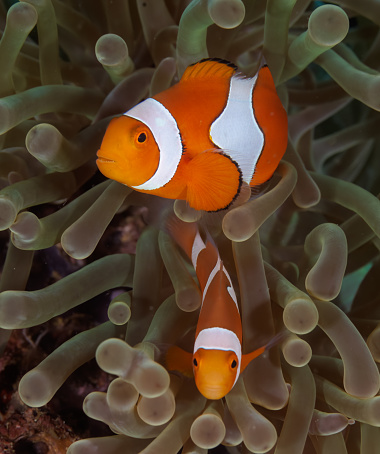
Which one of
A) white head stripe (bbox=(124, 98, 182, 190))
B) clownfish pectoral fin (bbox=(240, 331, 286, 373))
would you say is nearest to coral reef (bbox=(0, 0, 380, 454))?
clownfish pectoral fin (bbox=(240, 331, 286, 373))

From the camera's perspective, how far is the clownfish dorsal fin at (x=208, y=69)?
0.85m

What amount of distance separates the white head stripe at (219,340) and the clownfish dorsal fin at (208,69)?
42cm

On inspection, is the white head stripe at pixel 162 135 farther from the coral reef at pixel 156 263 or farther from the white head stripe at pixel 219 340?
the white head stripe at pixel 219 340

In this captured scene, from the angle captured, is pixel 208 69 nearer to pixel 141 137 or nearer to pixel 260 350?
pixel 141 137

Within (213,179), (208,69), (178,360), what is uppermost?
(208,69)

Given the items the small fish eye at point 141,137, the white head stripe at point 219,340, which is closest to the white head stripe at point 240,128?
the small fish eye at point 141,137

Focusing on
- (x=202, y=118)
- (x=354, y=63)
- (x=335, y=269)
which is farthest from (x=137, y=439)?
(x=354, y=63)

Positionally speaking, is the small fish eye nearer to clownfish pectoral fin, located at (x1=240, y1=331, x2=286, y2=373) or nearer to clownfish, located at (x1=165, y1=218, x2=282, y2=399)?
clownfish, located at (x1=165, y1=218, x2=282, y2=399)

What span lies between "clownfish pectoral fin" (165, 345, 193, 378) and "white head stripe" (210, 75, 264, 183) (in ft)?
1.08

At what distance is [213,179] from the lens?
0.81m

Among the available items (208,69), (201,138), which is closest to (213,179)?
(201,138)

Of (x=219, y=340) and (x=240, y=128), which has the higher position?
(x=240, y=128)

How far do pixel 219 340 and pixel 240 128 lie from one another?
1.15ft

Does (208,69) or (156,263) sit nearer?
(208,69)
